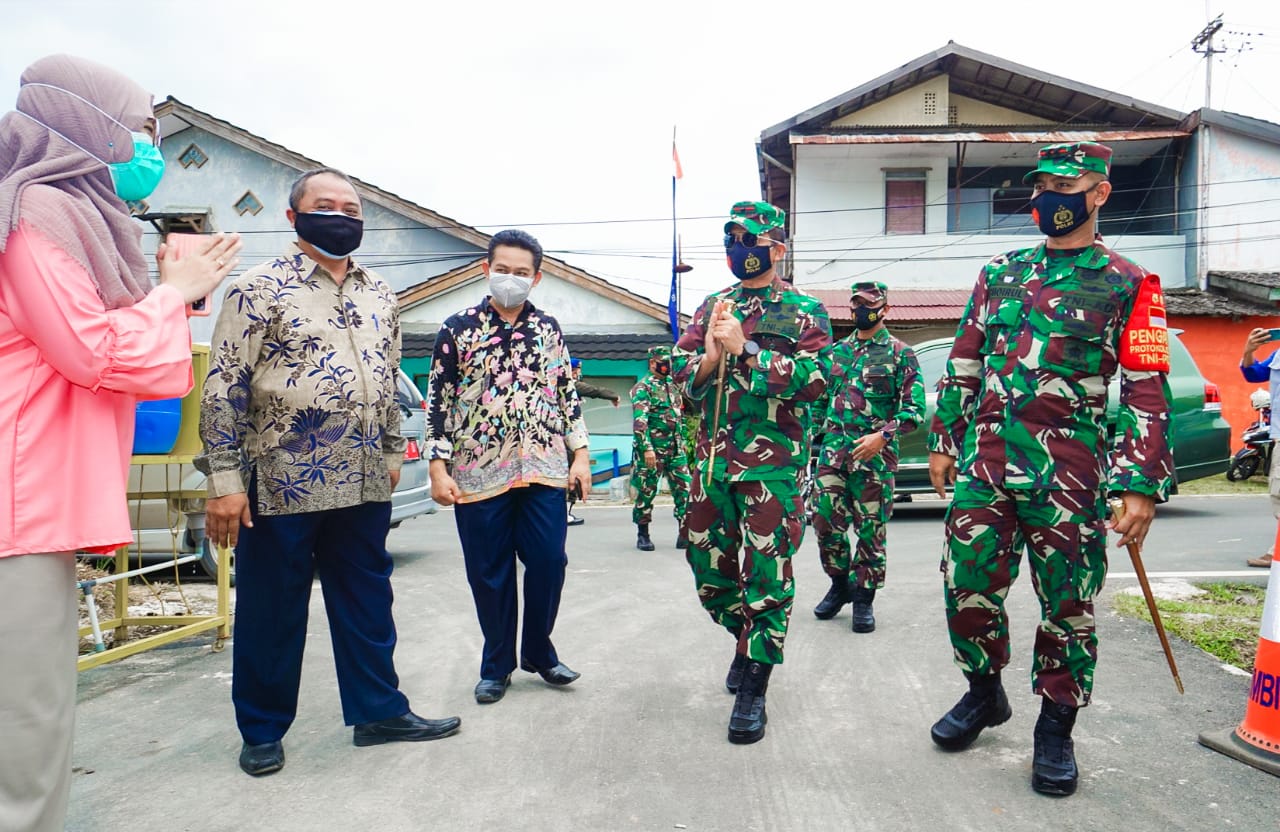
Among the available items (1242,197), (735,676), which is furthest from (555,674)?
(1242,197)

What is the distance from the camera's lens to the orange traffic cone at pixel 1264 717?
3354mm

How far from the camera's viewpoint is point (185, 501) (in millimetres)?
5891

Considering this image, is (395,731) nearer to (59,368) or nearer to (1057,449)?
(59,368)

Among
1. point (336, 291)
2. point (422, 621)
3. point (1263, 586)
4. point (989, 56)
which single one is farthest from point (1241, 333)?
point (336, 291)

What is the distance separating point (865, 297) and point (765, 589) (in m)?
2.78

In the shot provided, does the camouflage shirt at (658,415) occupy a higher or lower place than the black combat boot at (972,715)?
higher

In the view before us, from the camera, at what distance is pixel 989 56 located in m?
20.0

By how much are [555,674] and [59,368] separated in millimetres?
2829

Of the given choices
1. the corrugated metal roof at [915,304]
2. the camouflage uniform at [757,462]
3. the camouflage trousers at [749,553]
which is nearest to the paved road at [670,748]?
the camouflage trousers at [749,553]

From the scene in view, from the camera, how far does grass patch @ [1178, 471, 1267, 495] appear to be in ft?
44.2

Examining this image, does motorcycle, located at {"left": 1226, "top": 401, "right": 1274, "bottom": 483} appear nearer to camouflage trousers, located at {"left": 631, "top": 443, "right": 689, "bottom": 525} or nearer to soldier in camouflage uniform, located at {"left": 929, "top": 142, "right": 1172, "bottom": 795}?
camouflage trousers, located at {"left": 631, "top": 443, "right": 689, "bottom": 525}

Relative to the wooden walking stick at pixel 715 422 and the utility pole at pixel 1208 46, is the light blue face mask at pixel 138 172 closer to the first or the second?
the wooden walking stick at pixel 715 422

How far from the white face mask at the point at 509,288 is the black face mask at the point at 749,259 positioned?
0.95 meters

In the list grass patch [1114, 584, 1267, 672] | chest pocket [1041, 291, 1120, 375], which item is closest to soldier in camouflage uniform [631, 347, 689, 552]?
grass patch [1114, 584, 1267, 672]
